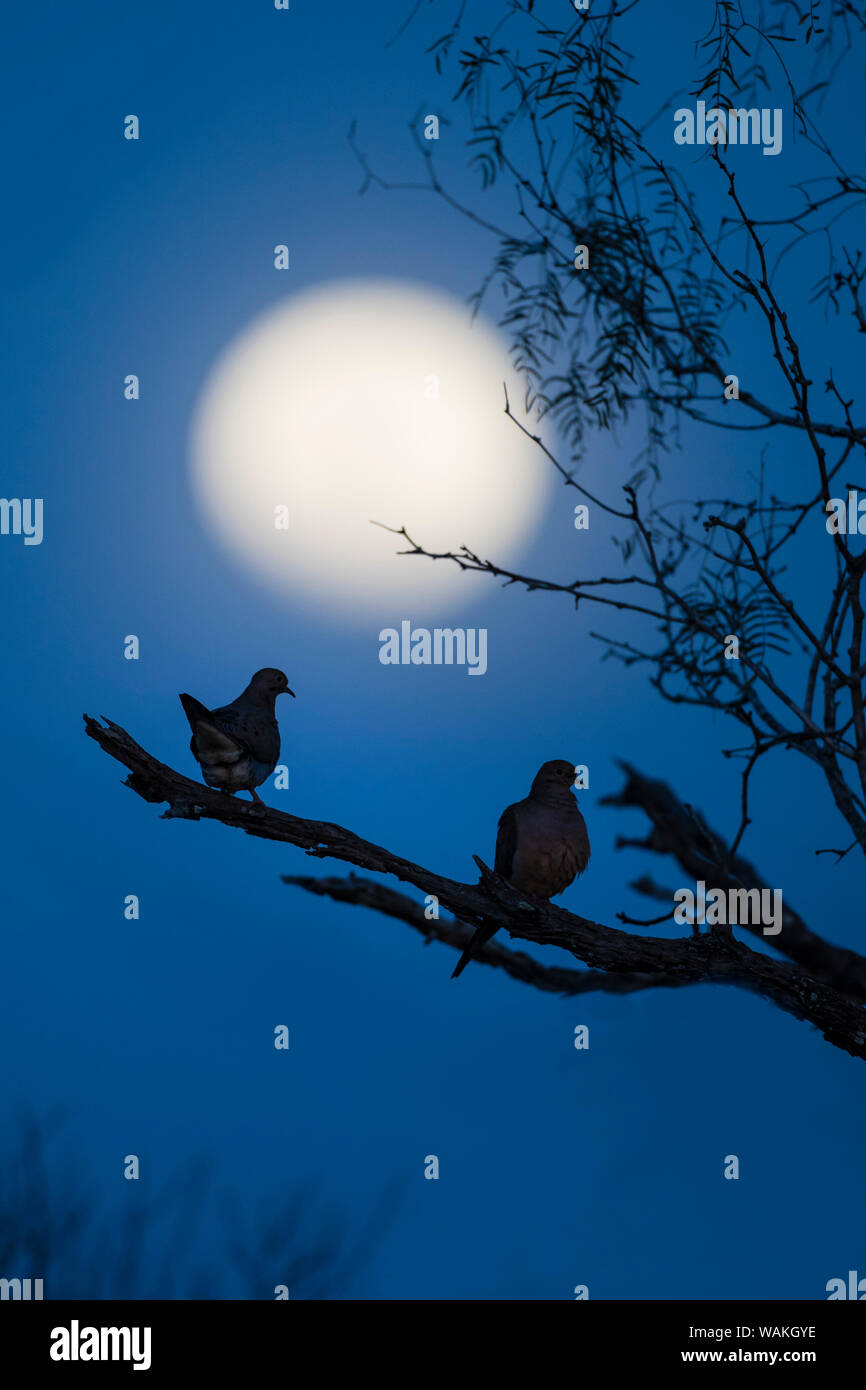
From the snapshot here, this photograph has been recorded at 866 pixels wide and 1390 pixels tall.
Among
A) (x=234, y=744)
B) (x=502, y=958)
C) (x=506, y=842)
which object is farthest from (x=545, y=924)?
(x=234, y=744)

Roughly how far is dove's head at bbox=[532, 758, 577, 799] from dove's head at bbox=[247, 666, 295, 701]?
0.88 metres

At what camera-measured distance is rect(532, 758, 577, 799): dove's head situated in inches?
147

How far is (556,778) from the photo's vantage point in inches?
147

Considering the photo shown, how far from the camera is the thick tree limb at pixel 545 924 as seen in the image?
10.00ft

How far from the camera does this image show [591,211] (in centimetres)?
343

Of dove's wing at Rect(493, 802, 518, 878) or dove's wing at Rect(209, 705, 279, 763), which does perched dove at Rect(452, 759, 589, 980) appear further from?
dove's wing at Rect(209, 705, 279, 763)

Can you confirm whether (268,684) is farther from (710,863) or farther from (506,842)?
(710,863)

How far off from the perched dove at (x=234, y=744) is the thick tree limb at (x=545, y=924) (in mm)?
366

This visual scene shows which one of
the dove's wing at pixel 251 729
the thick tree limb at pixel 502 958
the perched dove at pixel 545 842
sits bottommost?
the thick tree limb at pixel 502 958

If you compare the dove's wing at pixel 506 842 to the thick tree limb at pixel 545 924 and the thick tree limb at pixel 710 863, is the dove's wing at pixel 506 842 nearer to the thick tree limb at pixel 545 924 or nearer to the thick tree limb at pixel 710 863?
the thick tree limb at pixel 545 924

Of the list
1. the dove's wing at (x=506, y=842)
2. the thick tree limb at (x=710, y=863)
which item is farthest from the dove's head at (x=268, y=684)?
the thick tree limb at (x=710, y=863)

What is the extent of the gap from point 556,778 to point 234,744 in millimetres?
962

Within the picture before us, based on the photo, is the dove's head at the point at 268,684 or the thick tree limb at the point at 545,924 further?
the dove's head at the point at 268,684
